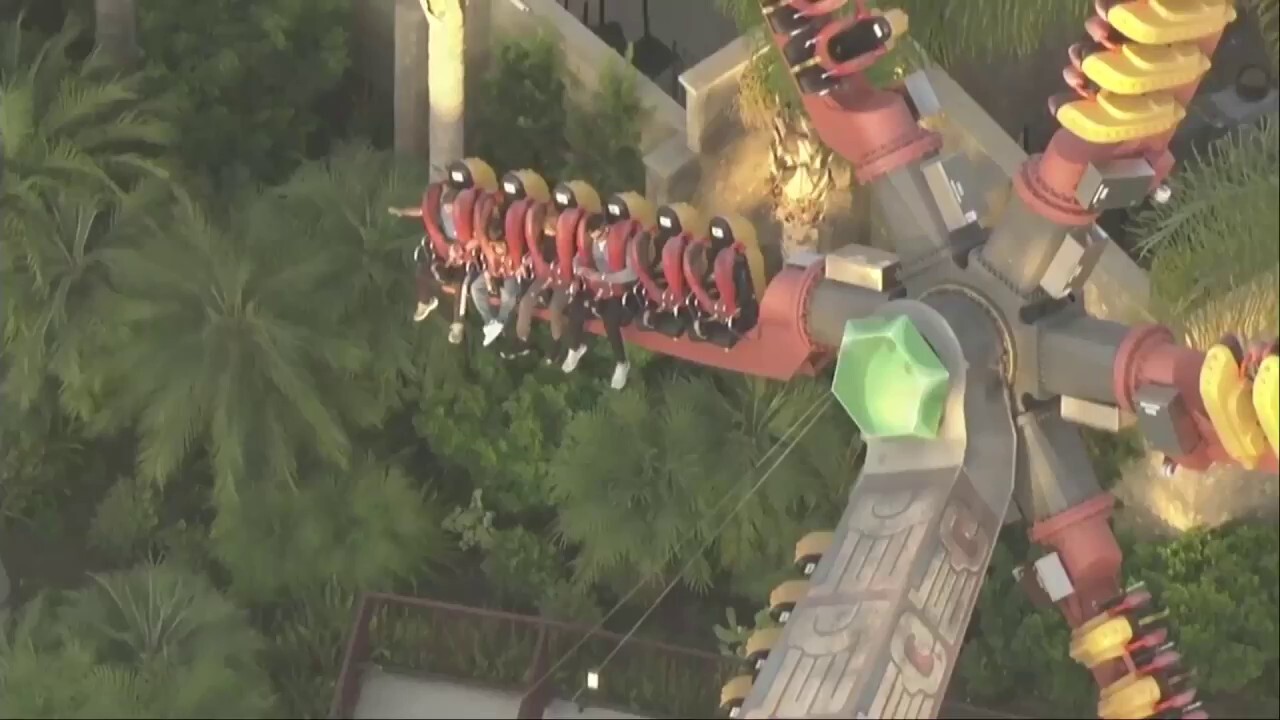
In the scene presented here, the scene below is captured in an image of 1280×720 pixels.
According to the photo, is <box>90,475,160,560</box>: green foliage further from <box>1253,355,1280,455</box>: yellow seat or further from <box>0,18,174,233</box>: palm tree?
<box>1253,355,1280,455</box>: yellow seat

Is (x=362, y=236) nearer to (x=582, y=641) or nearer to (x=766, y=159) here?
(x=766, y=159)

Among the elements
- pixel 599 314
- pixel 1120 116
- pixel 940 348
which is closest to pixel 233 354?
Result: pixel 599 314

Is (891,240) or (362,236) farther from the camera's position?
(362,236)

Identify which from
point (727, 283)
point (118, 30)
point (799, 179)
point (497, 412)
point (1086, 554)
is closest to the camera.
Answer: point (1086, 554)

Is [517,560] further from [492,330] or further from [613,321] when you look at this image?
[613,321]

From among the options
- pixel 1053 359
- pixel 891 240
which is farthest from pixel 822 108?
pixel 1053 359

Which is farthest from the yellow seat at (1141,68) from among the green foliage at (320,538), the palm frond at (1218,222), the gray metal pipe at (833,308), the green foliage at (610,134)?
the green foliage at (320,538)

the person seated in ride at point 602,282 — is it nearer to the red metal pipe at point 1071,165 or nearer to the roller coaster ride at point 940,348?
the roller coaster ride at point 940,348

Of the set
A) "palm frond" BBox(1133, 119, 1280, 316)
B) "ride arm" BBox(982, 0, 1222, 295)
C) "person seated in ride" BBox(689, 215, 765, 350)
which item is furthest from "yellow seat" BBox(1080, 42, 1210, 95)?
"person seated in ride" BBox(689, 215, 765, 350)
